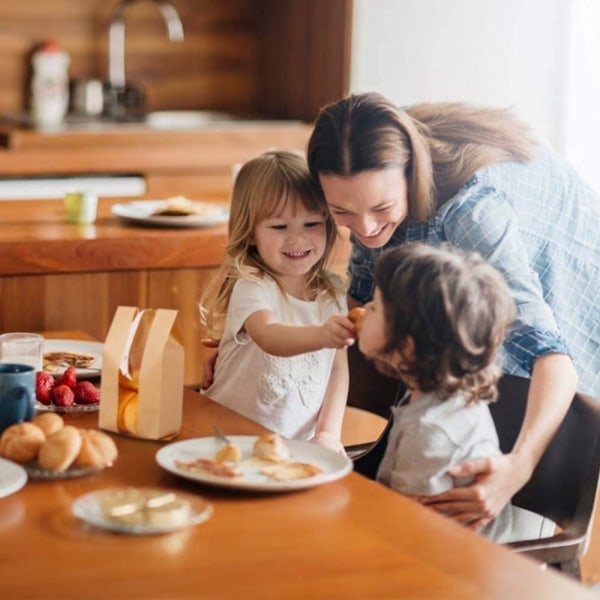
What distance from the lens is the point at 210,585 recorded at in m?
1.41

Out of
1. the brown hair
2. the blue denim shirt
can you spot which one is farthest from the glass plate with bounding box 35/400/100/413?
the blue denim shirt

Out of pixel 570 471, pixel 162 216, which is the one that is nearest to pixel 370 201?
pixel 570 471

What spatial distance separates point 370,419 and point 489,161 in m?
0.96

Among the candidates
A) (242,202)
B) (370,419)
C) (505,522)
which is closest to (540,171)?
(242,202)

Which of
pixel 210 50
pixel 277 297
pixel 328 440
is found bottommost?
pixel 328 440

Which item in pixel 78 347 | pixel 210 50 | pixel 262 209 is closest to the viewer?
pixel 262 209

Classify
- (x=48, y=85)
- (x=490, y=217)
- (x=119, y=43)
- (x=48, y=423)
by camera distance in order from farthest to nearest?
(x=119, y=43), (x=48, y=85), (x=490, y=217), (x=48, y=423)

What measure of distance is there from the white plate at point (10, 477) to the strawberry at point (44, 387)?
0.33m

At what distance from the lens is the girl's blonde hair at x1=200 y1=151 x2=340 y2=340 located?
235 centimetres

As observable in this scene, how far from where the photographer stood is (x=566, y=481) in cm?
203

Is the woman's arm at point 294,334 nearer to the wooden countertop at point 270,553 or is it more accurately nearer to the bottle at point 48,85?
the wooden countertop at point 270,553

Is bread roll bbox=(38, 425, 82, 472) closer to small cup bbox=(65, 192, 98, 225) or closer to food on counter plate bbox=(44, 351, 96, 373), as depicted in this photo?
food on counter plate bbox=(44, 351, 96, 373)

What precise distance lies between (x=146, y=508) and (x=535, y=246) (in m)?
1.08

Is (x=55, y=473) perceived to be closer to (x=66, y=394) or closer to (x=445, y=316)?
(x=66, y=394)
